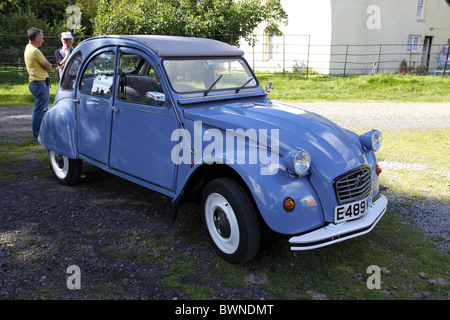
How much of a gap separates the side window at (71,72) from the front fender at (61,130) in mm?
290

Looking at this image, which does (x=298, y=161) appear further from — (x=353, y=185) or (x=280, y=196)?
(x=353, y=185)

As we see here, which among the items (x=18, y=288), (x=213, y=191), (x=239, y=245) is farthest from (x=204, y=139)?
(x=18, y=288)

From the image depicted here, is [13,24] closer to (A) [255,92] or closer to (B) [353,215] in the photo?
(A) [255,92]

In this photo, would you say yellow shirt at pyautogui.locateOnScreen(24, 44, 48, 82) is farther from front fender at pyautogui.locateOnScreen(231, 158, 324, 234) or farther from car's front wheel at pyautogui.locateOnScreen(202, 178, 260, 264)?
front fender at pyautogui.locateOnScreen(231, 158, 324, 234)

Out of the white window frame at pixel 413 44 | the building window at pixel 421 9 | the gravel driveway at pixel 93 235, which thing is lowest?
the gravel driveway at pixel 93 235

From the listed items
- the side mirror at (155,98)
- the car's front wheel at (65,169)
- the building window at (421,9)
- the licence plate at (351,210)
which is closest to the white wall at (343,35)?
the building window at (421,9)

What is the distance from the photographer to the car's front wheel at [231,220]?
125 inches

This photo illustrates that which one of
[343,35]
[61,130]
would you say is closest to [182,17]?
[343,35]

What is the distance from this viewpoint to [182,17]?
15836 mm

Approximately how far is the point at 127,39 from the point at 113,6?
14.1 meters

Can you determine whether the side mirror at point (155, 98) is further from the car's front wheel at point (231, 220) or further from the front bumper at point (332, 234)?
the front bumper at point (332, 234)

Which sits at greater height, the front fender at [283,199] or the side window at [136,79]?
the side window at [136,79]

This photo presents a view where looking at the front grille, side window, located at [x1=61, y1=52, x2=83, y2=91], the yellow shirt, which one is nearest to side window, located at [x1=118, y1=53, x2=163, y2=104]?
side window, located at [x1=61, y1=52, x2=83, y2=91]

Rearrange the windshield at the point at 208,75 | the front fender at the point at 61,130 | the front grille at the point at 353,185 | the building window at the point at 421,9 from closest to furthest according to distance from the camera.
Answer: the front grille at the point at 353,185 < the windshield at the point at 208,75 < the front fender at the point at 61,130 < the building window at the point at 421,9
